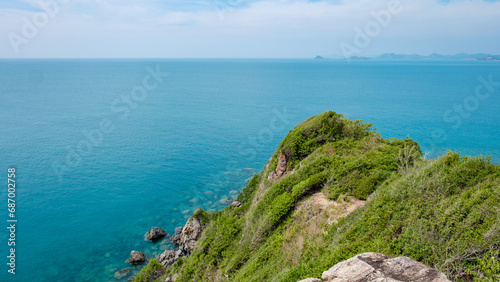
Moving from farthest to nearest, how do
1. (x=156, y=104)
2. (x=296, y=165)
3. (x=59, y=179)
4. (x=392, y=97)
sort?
(x=392, y=97), (x=156, y=104), (x=59, y=179), (x=296, y=165)

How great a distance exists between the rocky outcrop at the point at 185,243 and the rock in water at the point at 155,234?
283 cm

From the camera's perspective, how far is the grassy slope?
39.2 feet

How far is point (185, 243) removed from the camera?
109ft

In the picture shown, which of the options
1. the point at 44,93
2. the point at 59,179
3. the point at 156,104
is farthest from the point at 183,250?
the point at 44,93

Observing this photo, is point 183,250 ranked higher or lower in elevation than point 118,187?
lower

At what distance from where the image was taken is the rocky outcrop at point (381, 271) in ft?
31.0

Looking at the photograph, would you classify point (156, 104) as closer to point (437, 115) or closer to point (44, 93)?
point (44, 93)

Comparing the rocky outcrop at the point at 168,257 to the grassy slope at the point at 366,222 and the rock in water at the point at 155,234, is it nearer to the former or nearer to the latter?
the rock in water at the point at 155,234

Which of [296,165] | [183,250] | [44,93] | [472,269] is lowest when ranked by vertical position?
[183,250]

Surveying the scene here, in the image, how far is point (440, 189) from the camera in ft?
49.7

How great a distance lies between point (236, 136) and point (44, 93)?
3879 inches

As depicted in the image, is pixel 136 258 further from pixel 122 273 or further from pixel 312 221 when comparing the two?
pixel 312 221

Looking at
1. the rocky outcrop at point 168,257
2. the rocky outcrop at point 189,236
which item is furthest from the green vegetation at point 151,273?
the rocky outcrop at point 189,236

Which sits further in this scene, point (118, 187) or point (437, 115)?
point (437, 115)
